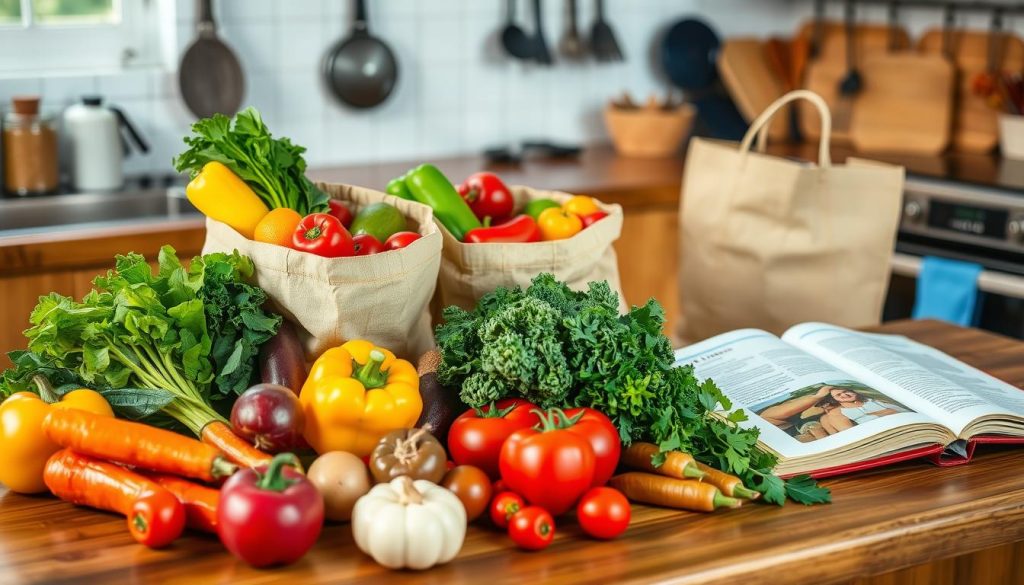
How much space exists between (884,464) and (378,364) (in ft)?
2.01

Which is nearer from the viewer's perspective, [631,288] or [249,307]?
[249,307]

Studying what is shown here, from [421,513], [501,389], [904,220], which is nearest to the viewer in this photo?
[421,513]

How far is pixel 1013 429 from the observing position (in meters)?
1.47

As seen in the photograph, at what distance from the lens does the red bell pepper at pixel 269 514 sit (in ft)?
3.50

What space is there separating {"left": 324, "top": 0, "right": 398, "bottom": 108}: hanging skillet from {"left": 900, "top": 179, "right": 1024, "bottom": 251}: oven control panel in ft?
4.80

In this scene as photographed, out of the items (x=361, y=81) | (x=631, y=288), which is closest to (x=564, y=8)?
(x=361, y=81)

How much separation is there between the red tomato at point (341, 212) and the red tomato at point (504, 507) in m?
0.57

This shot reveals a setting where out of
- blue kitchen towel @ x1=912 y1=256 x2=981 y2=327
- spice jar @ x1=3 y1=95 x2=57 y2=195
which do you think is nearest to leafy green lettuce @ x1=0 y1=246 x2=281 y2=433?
spice jar @ x1=3 y1=95 x2=57 y2=195

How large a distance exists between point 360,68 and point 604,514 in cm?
238

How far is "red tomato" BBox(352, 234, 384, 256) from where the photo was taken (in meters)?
1.44

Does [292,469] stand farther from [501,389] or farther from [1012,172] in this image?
[1012,172]

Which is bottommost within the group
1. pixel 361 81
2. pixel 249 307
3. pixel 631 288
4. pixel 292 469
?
pixel 631 288

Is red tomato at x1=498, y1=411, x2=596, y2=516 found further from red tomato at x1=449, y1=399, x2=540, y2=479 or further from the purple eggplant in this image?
the purple eggplant

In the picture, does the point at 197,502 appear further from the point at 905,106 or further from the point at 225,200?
the point at 905,106
